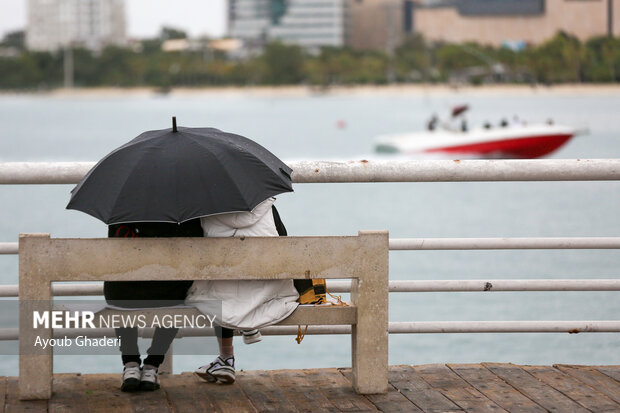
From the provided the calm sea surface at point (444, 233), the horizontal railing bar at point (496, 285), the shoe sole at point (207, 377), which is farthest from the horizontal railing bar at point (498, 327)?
the calm sea surface at point (444, 233)

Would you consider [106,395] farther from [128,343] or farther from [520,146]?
[520,146]

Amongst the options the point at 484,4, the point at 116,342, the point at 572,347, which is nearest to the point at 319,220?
the point at 572,347

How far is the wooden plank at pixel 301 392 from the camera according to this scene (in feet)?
13.9

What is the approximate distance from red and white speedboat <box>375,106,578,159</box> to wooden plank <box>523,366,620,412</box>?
5305 centimetres

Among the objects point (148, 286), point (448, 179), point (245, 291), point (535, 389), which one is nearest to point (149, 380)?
point (148, 286)

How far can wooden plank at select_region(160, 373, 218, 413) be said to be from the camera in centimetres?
422

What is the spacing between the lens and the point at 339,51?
602 ft

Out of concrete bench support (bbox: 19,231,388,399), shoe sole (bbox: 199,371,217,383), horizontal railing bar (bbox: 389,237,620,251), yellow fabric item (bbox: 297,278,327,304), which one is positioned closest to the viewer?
concrete bench support (bbox: 19,231,388,399)

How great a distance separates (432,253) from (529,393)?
78.5 feet

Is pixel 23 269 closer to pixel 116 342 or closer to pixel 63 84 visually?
pixel 116 342

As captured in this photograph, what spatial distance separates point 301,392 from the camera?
14.6ft

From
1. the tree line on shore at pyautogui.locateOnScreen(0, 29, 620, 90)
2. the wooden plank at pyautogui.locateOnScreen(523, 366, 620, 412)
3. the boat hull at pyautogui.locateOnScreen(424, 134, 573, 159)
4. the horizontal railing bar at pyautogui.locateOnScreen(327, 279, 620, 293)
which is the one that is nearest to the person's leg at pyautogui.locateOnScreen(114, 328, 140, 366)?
the horizontal railing bar at pyautogui.locateOnScreen(327, 279, 620, 293)

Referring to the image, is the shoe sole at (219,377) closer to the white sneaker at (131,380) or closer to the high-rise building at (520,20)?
the white sneaker at (131,380)

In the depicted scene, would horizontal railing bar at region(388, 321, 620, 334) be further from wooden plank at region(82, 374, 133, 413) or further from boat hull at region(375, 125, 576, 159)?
boat hull at region(375, 125, 576, 159)
